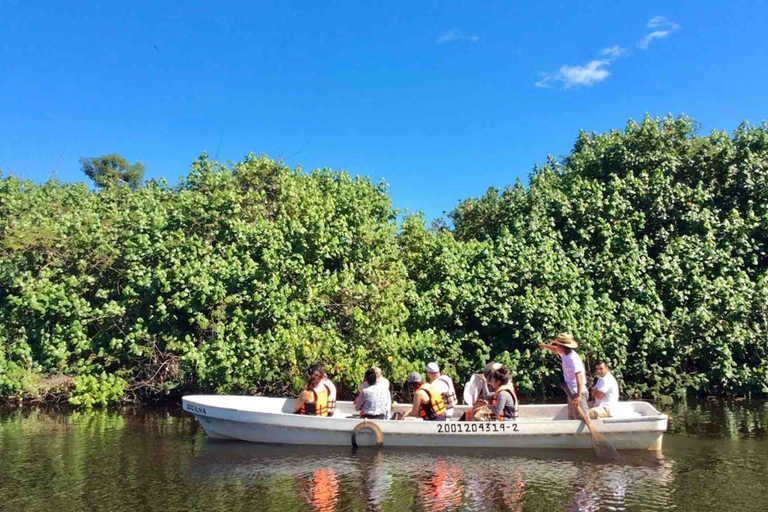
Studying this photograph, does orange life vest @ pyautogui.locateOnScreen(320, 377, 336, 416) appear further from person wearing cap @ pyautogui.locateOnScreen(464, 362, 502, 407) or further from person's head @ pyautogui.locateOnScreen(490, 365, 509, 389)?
person's head @ pyautogui.locateOnScreen(490, 365, 509, 389)

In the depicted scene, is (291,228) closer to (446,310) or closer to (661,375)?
(446,310)

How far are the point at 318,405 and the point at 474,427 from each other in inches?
114

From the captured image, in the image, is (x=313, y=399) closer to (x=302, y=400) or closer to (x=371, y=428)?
(x=302, y=400)

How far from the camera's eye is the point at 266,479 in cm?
892

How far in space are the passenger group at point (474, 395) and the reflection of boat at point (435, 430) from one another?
29cm

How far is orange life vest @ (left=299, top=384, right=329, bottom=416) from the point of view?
11234mm

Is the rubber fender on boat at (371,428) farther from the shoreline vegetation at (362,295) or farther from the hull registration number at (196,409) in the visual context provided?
the shoreline vegetation at (362,295)

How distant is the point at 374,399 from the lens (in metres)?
10.9

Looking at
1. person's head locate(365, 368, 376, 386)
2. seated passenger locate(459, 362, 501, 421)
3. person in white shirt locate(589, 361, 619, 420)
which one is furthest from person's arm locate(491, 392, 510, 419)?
person's head locate(365, 368, 376, 386)

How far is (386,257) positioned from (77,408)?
8.88 meters

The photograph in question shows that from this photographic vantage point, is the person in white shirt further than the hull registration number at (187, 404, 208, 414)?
No

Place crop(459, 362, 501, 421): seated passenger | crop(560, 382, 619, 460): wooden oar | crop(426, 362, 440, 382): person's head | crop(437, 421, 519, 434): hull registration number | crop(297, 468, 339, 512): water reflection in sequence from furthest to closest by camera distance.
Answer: crop(426, 362, 440, 382): person's head
crop(459, 362, 501, 421): seated passenger
crop(437, 421, 519, 434): hull registration number
crop(560, 382, 619, 460): wooden oar
crop(297, 468, 339, 512): water reflection

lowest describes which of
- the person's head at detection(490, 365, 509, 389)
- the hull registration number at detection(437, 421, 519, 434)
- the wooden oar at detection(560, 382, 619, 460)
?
the wooden oar at detection(560, 382, 619, 460)

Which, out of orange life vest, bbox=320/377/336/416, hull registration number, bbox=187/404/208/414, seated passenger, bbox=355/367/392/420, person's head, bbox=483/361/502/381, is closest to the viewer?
person's head, bbox=483/361/502/381
